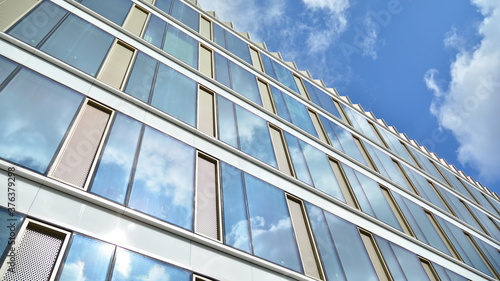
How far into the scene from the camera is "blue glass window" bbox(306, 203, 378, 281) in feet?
33.9

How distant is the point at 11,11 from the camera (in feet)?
29.9

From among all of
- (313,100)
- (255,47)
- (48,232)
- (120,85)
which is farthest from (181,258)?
(255,47)

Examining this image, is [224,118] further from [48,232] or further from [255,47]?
[255,47]

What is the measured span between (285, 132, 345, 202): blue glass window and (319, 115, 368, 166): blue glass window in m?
2.76

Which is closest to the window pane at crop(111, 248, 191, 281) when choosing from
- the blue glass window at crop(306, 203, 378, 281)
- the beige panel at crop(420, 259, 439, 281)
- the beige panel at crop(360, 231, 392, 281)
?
the blue glass window at crop(306, 203, 378, 281)

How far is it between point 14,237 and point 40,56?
18.5 ft

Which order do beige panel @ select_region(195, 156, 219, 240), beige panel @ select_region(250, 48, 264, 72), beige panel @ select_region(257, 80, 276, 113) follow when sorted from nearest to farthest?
beige panel @ select_region(195, 156, 219, 240)
beige panel @ select_region(257, 80, 276, 113)
beige panel @ select_region(250, 48, 264, 72)

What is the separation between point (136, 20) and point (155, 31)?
3.07 feet

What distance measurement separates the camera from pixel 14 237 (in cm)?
529

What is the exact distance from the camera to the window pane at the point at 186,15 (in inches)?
712

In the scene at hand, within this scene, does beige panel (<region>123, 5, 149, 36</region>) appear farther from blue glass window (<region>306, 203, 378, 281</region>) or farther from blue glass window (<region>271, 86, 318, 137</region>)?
blue glass window (<region>306, 203, 378, 281</region>)

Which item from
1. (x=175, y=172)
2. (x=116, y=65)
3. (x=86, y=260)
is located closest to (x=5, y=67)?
(x=116, y=65)

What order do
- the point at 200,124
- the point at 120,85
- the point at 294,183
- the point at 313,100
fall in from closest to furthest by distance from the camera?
the point at 120,85, the point at 200,124, the point at 294,183, the point at 313,100

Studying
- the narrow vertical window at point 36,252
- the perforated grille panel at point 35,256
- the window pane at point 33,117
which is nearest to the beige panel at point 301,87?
the window pane at point 33,117
